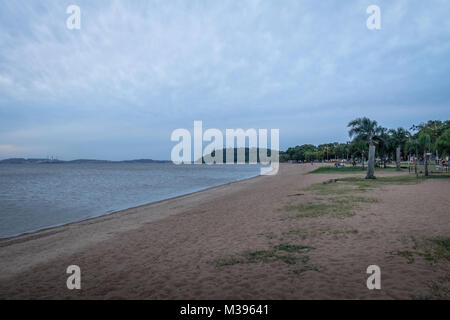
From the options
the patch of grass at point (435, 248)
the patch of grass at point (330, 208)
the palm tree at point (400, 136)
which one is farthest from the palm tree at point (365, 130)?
the patch of grass at point (435, 248)

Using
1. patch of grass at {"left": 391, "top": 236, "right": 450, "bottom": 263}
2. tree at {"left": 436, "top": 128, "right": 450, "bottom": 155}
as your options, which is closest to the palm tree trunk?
tree at {"left": 436, "top": 128, "right": 450, "bottom": 155}

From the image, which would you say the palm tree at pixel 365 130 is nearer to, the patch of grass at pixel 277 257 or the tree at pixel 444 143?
the tree at pixel 444 143

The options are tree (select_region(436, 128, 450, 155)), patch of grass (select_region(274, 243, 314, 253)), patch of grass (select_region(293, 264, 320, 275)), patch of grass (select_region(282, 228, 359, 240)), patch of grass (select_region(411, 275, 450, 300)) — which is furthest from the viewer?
tree (select_region(436, 128, 450, 155))

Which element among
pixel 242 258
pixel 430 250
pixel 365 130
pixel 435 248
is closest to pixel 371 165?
pixel 365 130

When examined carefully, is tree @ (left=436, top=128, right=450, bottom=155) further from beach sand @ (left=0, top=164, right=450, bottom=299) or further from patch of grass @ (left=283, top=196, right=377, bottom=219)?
beach sand @ (left=0, top=164, right=450, bottom=299)

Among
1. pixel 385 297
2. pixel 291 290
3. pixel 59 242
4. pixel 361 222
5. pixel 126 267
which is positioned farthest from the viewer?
pixel 59 242

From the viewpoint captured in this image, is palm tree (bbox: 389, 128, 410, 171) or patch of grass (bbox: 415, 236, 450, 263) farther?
palm tree (bbox: 389, 128, 410, 171)

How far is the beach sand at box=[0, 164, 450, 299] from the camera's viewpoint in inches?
185

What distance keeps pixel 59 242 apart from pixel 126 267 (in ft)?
16.3

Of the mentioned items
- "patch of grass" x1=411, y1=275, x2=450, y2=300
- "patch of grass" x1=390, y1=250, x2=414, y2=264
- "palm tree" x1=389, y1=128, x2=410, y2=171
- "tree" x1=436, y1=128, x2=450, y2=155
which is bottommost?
"patch of grass" x1=390, y1=250, x2=414, y2=264

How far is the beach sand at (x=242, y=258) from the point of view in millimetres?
4707
